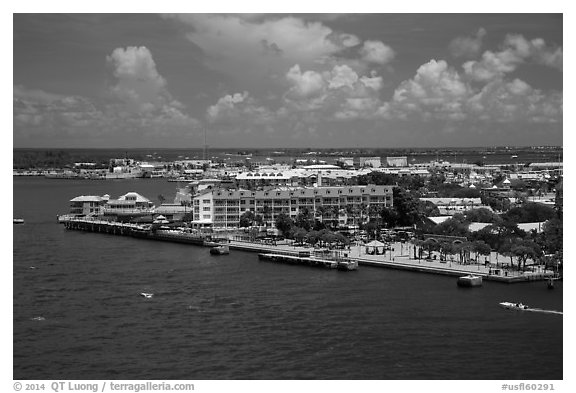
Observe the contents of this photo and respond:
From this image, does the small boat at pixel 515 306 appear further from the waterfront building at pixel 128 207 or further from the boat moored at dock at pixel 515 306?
the waterfront building at pixel 128 207

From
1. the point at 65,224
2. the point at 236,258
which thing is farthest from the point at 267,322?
the point at 65,224

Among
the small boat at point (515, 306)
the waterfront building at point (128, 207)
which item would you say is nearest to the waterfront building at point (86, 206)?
the waterfront building at point (128, 207)

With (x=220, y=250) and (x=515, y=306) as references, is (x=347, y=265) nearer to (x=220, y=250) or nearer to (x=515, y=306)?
(x=220, y=250)

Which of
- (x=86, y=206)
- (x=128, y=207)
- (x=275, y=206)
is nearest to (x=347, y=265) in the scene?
(x=275, y=206)

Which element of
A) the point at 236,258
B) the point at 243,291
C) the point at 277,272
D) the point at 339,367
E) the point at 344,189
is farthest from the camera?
the point at 344,189

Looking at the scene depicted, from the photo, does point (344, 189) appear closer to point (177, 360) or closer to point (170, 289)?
point (170, 289)
